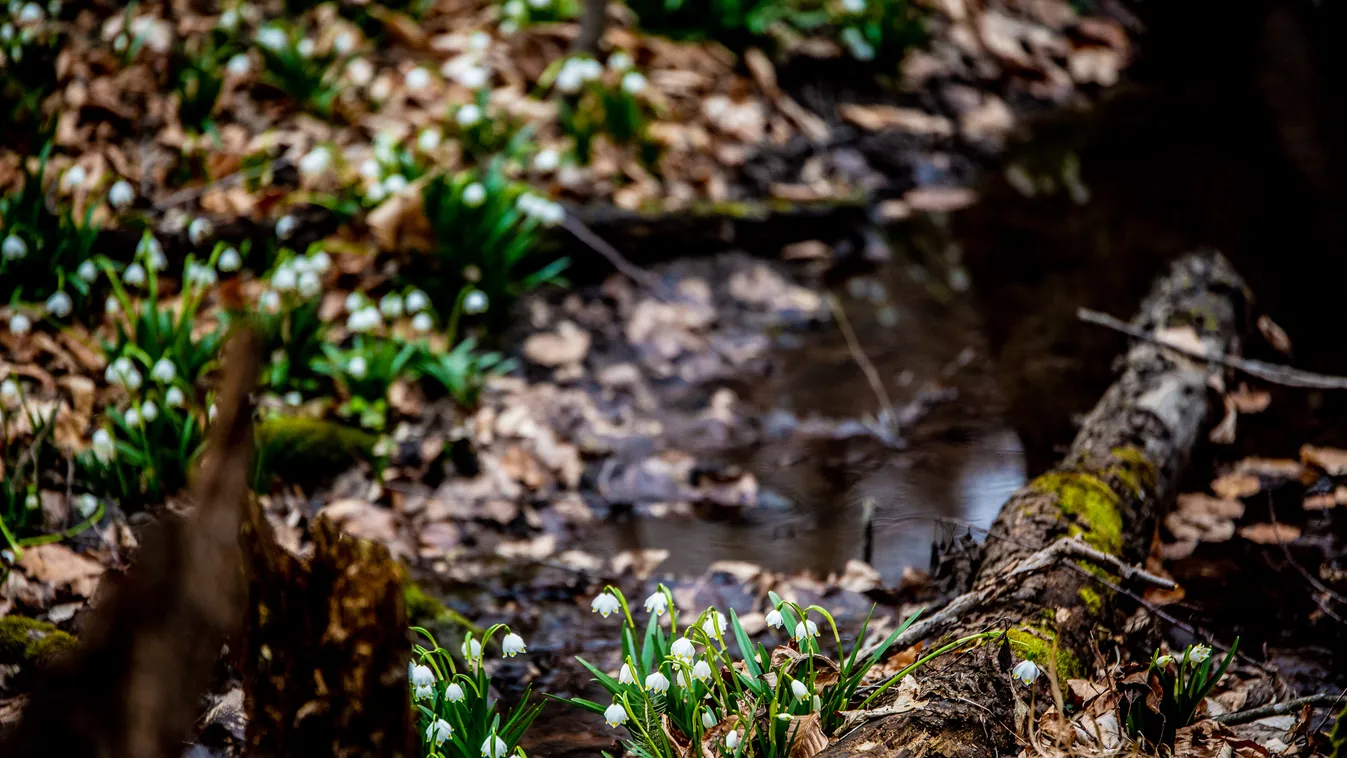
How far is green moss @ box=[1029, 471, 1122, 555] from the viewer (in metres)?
2.60

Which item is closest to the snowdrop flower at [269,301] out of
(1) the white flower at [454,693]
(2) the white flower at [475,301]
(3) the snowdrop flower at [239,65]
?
(2) the white flower at [475,301]

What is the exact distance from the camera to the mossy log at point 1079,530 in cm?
197

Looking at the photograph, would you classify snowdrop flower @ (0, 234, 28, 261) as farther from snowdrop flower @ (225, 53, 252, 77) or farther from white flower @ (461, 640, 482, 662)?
white flower @ (461, 640, 482, 662)

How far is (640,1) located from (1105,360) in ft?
11.4

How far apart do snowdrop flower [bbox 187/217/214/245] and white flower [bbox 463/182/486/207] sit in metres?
1.10

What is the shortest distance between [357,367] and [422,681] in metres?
1.89

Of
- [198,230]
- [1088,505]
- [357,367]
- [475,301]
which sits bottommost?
[357,367]

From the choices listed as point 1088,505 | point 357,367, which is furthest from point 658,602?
point 357,367

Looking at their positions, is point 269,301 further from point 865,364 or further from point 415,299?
point 865,364

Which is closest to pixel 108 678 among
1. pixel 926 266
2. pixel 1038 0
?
pixel 926 266

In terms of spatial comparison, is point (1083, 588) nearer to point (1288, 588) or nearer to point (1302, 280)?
point (1288, 588)

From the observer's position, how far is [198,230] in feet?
12.5

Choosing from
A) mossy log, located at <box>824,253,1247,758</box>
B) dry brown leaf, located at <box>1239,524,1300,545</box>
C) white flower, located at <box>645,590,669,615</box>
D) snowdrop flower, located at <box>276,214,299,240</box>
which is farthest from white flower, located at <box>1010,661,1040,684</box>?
snowdrop flower, located at <box>276,214,299,240</box>

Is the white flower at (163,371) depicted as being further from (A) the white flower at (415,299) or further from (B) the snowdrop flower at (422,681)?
(B) the snowdrop flower at (422,681)
